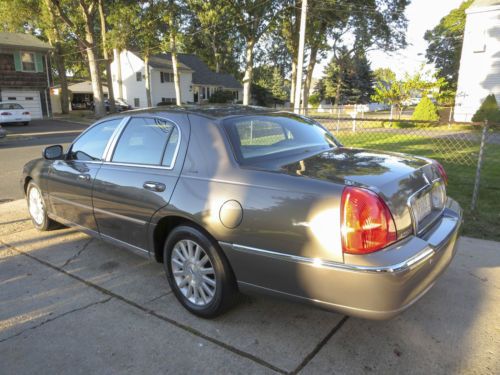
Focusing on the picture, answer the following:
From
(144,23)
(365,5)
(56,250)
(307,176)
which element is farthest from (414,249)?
(365,5)

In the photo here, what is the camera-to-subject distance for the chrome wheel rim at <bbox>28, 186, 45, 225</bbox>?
5.04m

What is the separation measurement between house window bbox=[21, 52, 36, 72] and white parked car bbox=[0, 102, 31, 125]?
744cm

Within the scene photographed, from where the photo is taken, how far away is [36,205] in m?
5.17

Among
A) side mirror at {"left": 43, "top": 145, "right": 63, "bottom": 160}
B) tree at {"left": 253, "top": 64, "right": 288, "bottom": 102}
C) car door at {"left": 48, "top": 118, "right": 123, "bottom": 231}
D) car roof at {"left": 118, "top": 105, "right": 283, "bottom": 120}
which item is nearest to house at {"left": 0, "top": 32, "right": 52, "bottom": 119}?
tree at {"left": 253, "top": 64, "right": 288, "bottom": 102}

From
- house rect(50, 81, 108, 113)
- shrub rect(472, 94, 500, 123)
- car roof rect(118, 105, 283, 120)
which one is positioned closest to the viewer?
car roof rect(118, 105, 283, 120)

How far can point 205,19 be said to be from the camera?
26547 millimetres

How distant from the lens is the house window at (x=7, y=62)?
30938mm

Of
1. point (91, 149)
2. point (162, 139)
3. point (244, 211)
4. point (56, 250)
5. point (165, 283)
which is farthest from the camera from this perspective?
point (56, 250)

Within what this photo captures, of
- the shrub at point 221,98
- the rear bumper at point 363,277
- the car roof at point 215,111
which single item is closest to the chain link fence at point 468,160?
the car roof at point 215,111

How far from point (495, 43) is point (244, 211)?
77.2ft

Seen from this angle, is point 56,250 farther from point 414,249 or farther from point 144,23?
point 144,23

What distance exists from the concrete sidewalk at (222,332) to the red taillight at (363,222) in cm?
81

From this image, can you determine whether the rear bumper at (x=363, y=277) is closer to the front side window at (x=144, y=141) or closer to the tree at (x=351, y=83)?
the front side window at (x=144, y=141)

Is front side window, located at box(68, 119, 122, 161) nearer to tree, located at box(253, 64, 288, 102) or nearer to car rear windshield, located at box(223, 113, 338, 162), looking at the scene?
car rear windshield, located at box(223, 113, 338, 162)
